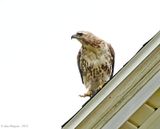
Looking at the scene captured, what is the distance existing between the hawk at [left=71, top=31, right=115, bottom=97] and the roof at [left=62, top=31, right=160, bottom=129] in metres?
7.49

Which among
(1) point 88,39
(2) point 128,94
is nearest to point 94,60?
(1) point 88,39

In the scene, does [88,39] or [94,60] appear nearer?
[94,60]

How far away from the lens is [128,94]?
471 centimetres

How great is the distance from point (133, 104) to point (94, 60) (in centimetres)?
854

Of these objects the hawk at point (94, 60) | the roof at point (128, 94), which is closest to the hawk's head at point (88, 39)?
the hawk at point (94, 60)

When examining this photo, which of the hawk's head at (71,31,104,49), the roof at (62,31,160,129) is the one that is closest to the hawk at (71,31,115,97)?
the hawk's head at (71,31,104,49)

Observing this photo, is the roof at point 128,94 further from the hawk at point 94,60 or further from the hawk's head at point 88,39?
the hawk's head at point 88,39

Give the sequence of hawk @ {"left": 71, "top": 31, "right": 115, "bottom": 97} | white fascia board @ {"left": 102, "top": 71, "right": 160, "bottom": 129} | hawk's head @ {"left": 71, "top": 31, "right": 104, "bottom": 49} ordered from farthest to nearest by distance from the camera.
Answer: hawk's head @ {"left": 71, "top": 31, "right": 104, "bottom": 49} < hawk @ {"left": 71, "top": 31, "right": 115, "bottom": 97} < white fascia board @ {"left": 102, "top": 71, "right": 160, "bottom": 129}

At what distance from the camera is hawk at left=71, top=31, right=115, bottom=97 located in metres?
12.8

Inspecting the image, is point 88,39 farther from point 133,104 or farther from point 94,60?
Answer: point 133,104

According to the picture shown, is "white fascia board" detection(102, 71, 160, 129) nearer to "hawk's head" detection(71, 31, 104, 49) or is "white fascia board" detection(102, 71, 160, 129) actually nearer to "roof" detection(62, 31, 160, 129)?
"roof" detection(62, 31, 160, 129)

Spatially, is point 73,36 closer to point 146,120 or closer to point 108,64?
point 108,64

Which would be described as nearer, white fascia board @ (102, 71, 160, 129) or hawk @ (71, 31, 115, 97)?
white fascia board @ (102, 71, 160, 129)

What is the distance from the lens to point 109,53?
13.1 m
